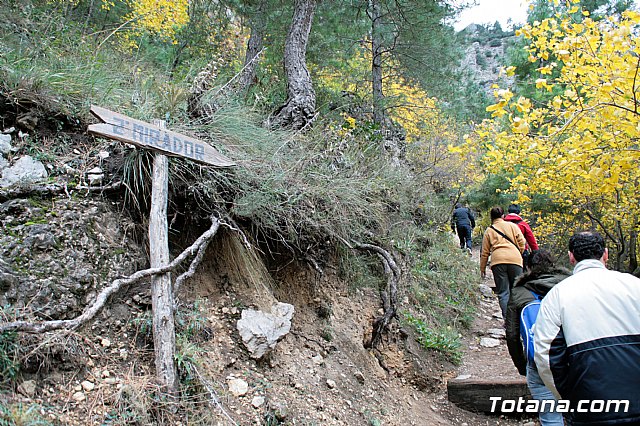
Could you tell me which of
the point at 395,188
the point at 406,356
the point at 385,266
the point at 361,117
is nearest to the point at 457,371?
the point at 406,356

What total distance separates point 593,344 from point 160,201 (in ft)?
9.34

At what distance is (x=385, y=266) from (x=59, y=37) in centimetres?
514

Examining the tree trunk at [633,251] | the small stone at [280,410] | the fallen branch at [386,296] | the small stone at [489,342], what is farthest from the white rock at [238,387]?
the tree trunk at [633,251]

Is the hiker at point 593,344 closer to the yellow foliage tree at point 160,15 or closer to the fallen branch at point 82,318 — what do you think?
the fallen branch at point 82,318

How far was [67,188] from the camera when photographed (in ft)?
10.7

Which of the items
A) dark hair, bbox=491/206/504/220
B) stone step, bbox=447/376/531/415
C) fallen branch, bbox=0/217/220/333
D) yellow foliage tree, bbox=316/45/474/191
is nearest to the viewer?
fallen branch, bbox=0/217/220/333

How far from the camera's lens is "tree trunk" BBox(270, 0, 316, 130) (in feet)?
19.2

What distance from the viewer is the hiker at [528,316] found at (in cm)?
282

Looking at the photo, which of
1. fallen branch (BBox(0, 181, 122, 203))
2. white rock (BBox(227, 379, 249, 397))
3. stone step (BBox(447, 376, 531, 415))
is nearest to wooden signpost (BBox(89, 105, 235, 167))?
fallen branch (BBox(0, 181, 122, 203))

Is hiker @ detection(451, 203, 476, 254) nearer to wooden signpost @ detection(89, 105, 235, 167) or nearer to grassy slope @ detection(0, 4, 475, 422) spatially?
grassy slope @ detection(0, 4, 475, 422)

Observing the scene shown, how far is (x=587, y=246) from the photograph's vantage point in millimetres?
2373

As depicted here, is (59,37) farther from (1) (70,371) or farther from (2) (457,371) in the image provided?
(2) (457,371)

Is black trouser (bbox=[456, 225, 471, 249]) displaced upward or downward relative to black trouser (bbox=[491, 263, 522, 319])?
upward

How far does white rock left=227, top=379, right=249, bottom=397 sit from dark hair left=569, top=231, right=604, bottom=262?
2414 millimetres
